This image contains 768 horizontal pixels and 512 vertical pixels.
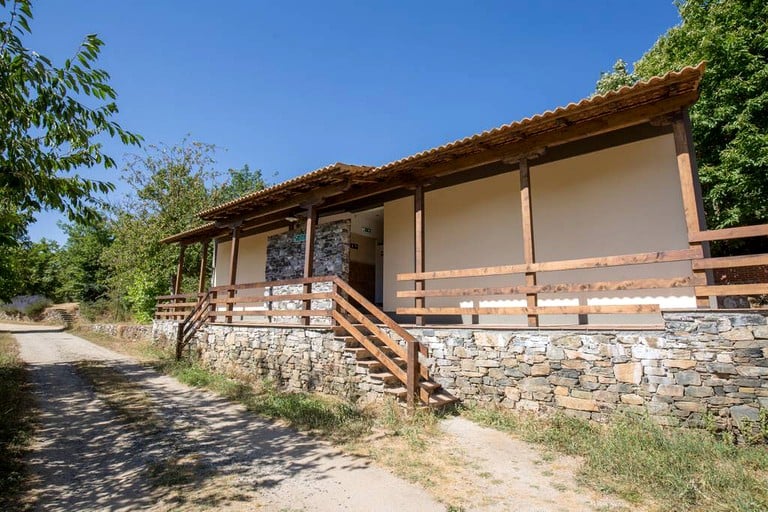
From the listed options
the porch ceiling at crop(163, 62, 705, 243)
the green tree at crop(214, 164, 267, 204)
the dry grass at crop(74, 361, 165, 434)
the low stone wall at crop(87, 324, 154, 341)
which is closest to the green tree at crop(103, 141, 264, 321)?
the low stone wall at crop(87, 324, 154, 341)

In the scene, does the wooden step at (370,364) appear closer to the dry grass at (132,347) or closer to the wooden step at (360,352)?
the wooden step at (360,352)

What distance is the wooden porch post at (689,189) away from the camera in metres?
4.81

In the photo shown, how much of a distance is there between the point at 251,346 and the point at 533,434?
640cm

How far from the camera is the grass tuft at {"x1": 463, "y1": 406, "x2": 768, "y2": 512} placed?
327 centimetres

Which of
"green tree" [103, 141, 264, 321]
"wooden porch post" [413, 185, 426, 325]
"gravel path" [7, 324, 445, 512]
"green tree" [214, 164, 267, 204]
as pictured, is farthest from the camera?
"green tree" [214, 164, 267, 204]

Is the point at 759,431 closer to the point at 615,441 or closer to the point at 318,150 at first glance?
the point at 615,441

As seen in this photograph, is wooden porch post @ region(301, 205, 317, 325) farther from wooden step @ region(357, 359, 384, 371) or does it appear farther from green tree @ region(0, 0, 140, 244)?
green tree @ region(0, 0, 140, 244)

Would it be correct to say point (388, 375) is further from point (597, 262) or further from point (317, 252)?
point (317, 252)

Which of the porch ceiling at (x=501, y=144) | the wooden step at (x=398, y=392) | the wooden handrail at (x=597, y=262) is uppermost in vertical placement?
the porch ceiling at (x=501, y=144)

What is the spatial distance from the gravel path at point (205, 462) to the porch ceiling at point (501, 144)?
4598 millimetres

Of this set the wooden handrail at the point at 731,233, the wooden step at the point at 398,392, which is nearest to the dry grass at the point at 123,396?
the wooden step at the point at 398,392

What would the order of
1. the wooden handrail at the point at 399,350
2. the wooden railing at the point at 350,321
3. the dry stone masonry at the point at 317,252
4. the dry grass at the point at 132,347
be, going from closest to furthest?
the wooden handrail at the point at 399,350, the wooden railing at the point at 350,321, the dry stone masonry at the point at 317,252, the dry grass at the point at 132,347

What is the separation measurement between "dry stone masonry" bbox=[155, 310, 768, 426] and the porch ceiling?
2.80 meters

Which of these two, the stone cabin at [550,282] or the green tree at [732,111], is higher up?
the green tree at [732,111]
